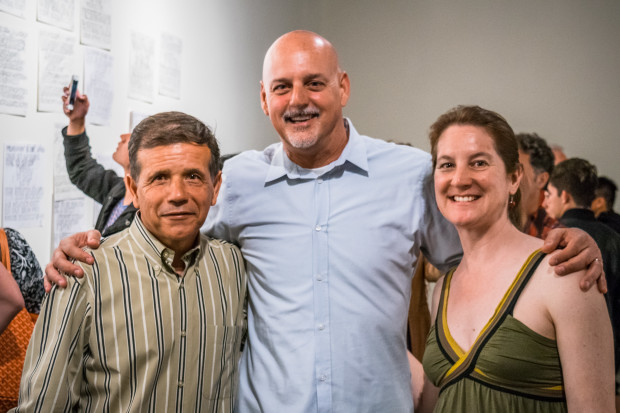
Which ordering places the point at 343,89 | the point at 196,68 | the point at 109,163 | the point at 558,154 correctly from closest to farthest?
the point at 343,89 < the point at 109,163 < the point at 196,68 < the point at 558,154

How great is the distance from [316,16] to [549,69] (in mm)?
2008

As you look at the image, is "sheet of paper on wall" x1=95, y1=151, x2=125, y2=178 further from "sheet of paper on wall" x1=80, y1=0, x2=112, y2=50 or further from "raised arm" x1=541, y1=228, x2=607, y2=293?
"raised arm" x1=541, y1=228, x2=607, y2=293

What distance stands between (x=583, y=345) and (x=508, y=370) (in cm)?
17

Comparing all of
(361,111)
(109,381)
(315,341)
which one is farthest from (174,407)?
(361,111)

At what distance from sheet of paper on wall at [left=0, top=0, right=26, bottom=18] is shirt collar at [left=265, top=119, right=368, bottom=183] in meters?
1.43

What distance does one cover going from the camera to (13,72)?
2.64 metres

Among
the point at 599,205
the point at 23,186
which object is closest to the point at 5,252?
the point at 23,186

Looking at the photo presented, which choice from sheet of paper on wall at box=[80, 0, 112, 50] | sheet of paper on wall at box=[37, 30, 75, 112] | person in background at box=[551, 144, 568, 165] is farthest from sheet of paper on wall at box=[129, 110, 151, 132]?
person in background at box=[551, 144, 568, 165]

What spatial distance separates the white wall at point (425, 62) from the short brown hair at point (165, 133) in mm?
2086

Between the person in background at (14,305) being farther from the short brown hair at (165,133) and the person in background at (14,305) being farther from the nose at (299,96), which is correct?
the nose at (299,96)

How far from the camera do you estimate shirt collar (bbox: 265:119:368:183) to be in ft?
6.27

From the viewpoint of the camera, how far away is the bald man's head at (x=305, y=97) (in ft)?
6.18

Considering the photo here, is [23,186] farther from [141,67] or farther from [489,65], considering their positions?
[489,65]

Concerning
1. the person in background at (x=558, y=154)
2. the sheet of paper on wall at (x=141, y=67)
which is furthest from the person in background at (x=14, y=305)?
the person in background at (x=558, y=154)
